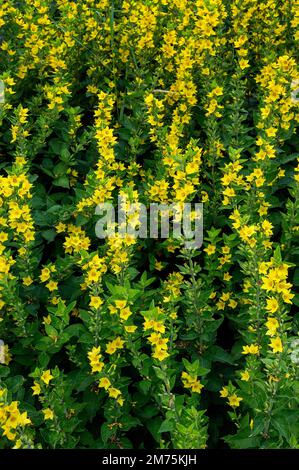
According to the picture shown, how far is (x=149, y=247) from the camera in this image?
10.3 ft

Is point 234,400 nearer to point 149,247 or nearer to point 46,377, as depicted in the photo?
point 46,377

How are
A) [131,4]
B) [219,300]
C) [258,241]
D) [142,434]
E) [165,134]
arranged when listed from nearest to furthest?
[258,241], [142,434], [219,300], [165,134], [131,4]

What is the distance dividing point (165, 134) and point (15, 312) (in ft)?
4.31

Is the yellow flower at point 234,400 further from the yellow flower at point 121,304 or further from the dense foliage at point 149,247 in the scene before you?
the yellow flower at point 121,304

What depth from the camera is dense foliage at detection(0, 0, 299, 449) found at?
7.39ft

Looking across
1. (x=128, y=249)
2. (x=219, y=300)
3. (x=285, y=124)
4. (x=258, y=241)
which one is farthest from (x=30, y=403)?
(x=285, y=124)

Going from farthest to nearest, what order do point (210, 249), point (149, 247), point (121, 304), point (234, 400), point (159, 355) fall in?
point (149, 247) < point (210, 249) < point (234, 400) < point (121, 304) < point (159, 355)

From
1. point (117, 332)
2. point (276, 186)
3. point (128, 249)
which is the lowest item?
point (117, 332)

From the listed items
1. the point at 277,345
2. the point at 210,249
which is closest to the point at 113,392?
the point at 277,345

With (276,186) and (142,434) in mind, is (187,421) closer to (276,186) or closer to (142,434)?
(142,434)

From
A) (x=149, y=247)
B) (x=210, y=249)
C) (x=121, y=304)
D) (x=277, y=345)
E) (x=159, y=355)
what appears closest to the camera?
(x=277, y=345)

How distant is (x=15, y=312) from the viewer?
8.42 feet

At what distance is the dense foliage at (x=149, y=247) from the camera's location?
7.39 feet
